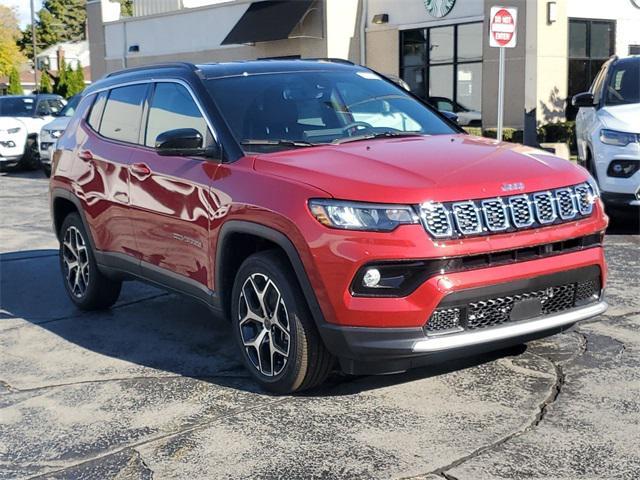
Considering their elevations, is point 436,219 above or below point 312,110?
below

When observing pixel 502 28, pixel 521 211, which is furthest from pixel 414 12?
pixel 521 211

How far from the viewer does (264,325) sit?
4711 millimetres

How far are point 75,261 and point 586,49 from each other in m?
15.6

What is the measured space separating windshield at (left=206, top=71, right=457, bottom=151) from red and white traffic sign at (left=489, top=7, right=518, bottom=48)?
646 centimetres

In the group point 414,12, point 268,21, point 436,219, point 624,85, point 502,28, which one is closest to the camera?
point 436,219

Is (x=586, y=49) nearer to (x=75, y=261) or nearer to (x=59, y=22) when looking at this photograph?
(x=75, y=261)

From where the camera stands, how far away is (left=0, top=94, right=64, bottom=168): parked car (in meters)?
18.9

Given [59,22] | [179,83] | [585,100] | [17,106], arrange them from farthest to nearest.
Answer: [59,22] < [17,106] < [585,100] < [179,83]

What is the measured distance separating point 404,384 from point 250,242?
3.85 ft

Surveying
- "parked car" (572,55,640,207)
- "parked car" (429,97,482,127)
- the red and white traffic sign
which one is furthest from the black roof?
"parked car" (429,97,482,127)

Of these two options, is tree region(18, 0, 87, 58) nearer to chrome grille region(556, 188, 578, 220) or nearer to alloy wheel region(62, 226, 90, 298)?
alloy wheel region(62, 226, 90, 298)

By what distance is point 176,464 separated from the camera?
3.91 metres

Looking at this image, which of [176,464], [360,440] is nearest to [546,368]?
[360,440]

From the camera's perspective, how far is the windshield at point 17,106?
20.0m
